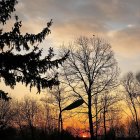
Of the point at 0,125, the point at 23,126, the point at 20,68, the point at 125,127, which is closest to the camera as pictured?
the point at 0,125

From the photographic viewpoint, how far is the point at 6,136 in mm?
14000

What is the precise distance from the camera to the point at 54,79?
51.8 feet

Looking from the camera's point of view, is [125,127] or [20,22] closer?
[20,22]

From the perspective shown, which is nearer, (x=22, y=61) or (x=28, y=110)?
(x=22, y=61)

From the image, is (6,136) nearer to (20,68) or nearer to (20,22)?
(20,68)

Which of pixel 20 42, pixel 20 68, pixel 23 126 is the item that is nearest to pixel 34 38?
pixel 20 42

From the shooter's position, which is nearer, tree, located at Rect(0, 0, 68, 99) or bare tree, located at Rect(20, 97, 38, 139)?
tree, located at Rect(0, 0, 68, 99)

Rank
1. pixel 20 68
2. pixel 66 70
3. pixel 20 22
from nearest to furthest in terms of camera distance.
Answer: pixel 20 68
pixel 20 22
pixel 66 70

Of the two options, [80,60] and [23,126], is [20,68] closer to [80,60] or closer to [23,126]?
[80,60]

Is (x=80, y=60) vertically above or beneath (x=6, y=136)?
above

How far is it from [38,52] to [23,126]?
2487 inches

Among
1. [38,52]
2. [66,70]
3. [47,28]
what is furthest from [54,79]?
[66,70]

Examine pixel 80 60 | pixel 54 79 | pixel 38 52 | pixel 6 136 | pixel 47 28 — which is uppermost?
pixel 80 60

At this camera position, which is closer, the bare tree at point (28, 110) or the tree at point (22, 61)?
the tree at point (22, 61)
